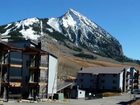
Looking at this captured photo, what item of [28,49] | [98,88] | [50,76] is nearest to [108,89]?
[98,88]

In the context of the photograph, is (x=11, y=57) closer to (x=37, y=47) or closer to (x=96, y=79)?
(x=37, y=47)

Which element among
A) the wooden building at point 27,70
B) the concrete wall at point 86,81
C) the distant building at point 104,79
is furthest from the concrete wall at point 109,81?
the wooden building at point 27,70

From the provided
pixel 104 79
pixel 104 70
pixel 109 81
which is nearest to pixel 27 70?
pixel 109 81

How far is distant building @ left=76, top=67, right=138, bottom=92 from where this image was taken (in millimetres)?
158500

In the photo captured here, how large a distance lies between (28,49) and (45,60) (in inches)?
313

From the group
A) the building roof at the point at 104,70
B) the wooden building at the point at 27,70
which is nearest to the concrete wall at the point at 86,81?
the building roof at the point at 104,70

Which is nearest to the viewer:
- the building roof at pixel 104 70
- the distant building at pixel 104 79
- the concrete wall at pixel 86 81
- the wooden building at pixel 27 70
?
the wooden building at pixel 27 70

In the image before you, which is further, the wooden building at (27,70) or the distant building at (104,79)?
the distant building at (104,79)

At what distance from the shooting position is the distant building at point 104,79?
158m

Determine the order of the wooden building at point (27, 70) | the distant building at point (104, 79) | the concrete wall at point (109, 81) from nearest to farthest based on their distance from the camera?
the wooden building at point (27, 70)
the concrete wall at point (109, 81)
the distant building at point (104, 79)

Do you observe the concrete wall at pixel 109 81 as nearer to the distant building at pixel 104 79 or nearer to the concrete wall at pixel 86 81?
the distant building at pixel 104 79

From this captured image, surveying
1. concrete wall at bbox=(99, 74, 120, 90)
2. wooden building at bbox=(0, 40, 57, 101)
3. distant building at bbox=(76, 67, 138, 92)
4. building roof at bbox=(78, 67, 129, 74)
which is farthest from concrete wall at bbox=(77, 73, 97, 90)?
wooden building at bbox=(0, 40, 57, 101)

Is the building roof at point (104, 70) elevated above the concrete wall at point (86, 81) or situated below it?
above

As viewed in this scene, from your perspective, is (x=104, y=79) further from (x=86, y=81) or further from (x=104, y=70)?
(x=86, y=81)
